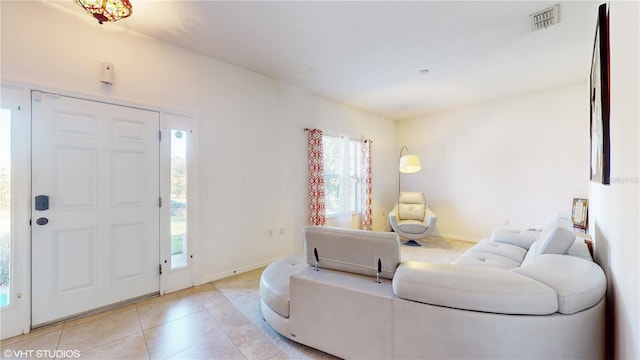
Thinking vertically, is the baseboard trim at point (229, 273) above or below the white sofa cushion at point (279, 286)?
below

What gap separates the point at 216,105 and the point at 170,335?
7.96 feet

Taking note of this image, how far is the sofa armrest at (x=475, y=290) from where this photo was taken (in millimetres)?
1204

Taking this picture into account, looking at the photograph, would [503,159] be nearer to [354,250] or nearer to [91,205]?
[354,250]

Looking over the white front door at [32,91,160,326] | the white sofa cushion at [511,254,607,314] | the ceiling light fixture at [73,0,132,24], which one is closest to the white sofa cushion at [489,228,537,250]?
the white sofa cushion at [511,254,607,314]

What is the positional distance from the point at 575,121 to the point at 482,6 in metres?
3.12

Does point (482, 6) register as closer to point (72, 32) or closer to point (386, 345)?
point (386, 345)

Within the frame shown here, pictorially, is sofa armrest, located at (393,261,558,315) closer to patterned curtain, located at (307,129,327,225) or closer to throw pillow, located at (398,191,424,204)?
patterned curtain, located at (307,129,327,225)

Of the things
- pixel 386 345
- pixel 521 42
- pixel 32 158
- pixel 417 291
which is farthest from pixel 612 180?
pixel 32 158

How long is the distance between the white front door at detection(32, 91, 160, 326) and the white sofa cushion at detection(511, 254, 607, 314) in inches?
126

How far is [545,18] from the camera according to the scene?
7.41ft

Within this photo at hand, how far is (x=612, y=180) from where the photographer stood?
1399mm

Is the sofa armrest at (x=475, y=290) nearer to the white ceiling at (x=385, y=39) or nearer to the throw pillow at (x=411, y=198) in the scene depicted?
the white ceiling at (x=385, y=39)

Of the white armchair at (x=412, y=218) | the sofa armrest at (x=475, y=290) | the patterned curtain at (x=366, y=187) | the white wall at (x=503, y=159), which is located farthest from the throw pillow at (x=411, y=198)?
the sofa armrest at (x=475, y=290)

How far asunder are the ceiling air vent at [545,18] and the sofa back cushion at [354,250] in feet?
7.92
